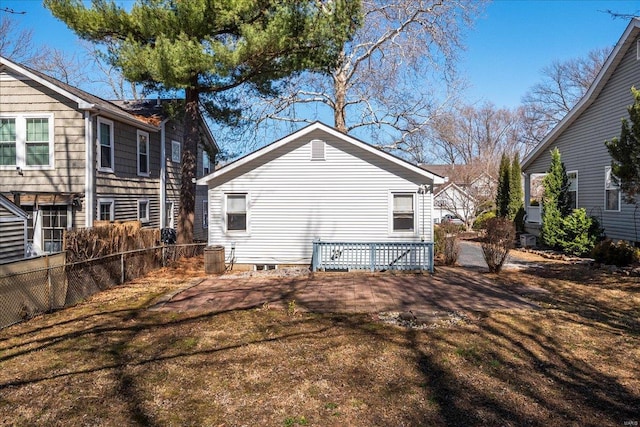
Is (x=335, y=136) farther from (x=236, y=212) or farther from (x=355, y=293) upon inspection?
(x=355, y=293)

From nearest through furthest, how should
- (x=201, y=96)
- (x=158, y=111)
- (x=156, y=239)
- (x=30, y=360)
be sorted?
(x=30, y=360) → (x=156, y=239) → (x=201, y=96) → (x=158, y=111)

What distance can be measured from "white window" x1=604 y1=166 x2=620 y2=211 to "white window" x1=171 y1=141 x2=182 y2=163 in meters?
17.3

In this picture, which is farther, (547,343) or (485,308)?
(485,308)

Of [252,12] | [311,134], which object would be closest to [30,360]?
[311,134]

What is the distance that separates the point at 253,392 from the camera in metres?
4.60

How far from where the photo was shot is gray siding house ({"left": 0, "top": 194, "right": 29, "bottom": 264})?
970cm

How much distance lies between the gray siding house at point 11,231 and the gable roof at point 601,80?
17.1 m

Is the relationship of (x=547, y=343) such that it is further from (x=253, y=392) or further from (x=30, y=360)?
(x=30, y=360)

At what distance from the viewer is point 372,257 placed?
12.3 meters

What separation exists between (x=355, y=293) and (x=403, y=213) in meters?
4.64

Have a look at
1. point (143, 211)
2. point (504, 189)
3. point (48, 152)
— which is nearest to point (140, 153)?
point (143, 211)

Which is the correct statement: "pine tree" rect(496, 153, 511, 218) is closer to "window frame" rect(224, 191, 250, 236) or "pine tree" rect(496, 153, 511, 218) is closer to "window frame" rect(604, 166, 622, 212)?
"window frame" rect(604, 166, 622, 212)

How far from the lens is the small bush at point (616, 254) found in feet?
39.8

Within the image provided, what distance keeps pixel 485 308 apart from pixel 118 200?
12.8 meters
